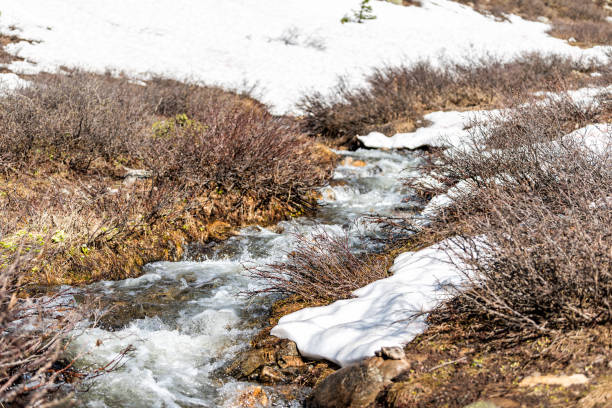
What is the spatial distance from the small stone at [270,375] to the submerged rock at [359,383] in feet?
1.39

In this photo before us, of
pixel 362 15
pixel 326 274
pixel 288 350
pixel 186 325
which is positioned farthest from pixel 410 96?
pixel 362 15

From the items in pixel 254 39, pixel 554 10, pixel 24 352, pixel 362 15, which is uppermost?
pixel 554 10

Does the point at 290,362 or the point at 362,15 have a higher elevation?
the point at 362,15

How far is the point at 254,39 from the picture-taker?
55.6ft

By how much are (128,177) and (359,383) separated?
4708mm

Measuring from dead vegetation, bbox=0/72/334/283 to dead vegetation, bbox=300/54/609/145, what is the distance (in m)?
3.60

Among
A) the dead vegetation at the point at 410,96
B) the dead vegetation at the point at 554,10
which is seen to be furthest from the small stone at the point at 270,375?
the dead vegetation at the point at 554,10

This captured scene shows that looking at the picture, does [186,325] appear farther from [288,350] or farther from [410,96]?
[410,96]

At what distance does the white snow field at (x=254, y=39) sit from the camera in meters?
13.4

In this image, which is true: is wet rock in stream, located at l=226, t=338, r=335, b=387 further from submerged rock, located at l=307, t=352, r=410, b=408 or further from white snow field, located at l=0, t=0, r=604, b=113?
white snow field, located at l=0, t=0, r=604, b=113

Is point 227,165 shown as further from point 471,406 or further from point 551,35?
point 551,35

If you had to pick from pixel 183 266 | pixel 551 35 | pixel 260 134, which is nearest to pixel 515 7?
pixel 551 35

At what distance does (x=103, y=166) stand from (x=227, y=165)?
5.86ft

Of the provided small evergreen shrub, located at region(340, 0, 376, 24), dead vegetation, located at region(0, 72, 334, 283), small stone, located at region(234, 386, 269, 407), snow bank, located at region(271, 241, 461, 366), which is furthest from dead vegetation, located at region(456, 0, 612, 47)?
small stone, located at region(234, 386, 269, 407)
